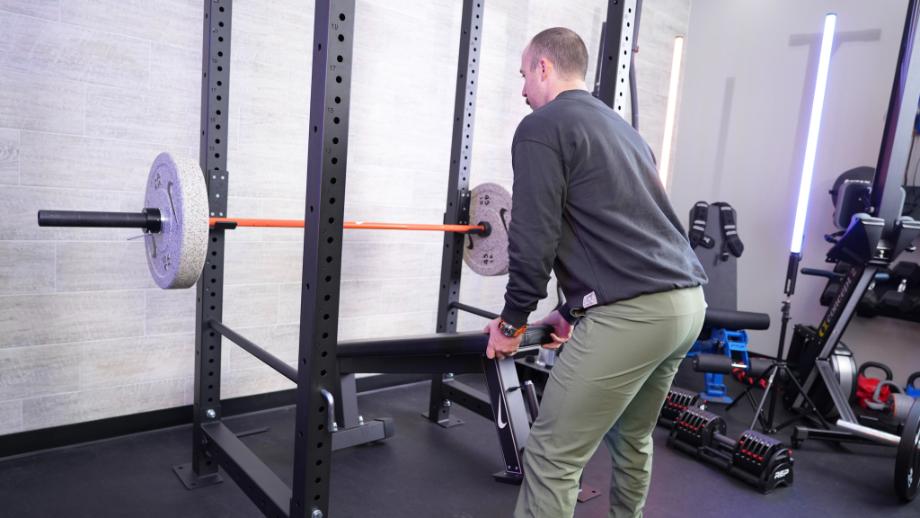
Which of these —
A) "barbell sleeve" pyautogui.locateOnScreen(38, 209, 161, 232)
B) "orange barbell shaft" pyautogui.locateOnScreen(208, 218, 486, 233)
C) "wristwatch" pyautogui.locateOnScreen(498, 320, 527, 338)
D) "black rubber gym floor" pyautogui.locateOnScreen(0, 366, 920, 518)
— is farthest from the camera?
"black rubber gym floor" pyautogui.locateOnScreen(0, 366, 920, 518)

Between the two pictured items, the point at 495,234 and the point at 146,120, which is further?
the point at 495,234

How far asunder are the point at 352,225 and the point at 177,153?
0.84 meters

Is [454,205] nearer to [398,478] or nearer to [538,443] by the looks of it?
[398,478]

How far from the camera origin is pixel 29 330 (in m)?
2.14

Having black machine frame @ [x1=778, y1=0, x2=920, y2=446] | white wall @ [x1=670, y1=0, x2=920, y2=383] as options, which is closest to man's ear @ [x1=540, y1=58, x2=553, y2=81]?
black machine frame @ [x1=778, y1=0, x2=920, y2=446]

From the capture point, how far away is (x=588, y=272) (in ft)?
4.97

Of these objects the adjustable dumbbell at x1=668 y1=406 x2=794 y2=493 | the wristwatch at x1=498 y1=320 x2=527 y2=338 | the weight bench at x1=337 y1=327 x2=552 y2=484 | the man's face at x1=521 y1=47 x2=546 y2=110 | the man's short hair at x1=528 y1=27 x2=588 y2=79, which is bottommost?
the adjustable dumbbell at x1=668 y1=406 x2=794 y2=493

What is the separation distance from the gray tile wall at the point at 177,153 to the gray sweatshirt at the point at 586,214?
1.54 metres

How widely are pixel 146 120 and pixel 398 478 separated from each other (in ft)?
5.56

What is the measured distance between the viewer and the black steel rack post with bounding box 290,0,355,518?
50.7 inches

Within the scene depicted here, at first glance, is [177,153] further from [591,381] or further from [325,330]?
[591,381]

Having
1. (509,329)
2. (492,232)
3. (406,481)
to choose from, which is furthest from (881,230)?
(406,481)

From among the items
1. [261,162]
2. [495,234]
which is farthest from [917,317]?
[261,162]

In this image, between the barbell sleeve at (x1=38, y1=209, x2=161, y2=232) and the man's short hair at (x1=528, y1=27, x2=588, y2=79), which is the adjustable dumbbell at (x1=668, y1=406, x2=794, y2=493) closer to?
the man's short hair at (x1=528, y1=27, x2=588, y2=79)
